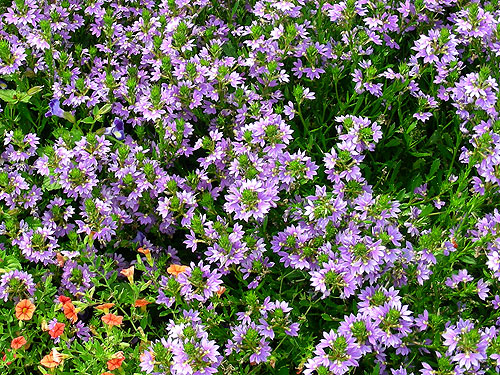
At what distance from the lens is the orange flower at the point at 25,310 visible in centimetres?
370

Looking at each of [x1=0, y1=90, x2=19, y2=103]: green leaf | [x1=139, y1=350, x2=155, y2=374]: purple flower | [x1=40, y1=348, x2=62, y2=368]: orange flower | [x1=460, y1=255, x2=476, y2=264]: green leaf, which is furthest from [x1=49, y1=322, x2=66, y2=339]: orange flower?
[x1=460, y1=255, x2=476, y2=264]: green leaf

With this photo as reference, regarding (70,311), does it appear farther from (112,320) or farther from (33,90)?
(33,90)

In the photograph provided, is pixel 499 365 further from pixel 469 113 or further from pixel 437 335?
pixel 469 113

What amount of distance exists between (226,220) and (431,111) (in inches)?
70.2

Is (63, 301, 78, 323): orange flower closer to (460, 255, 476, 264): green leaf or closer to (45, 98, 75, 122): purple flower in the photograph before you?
(45, 98, 75, 122): purple flower

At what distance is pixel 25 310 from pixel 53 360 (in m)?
0.38

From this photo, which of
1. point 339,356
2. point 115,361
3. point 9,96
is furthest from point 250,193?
point 9,96

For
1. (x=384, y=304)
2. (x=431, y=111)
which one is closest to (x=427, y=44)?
(x=431, y=111)

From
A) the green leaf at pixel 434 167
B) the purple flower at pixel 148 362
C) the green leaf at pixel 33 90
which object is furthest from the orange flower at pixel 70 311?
A: the green leaf at pixel 434 167

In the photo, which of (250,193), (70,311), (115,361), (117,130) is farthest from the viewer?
(117,130)

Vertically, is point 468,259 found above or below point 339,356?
above

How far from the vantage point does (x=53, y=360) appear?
3543mm

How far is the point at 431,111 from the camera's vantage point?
4637mm

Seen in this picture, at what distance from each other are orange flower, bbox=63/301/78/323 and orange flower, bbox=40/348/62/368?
202 mm
